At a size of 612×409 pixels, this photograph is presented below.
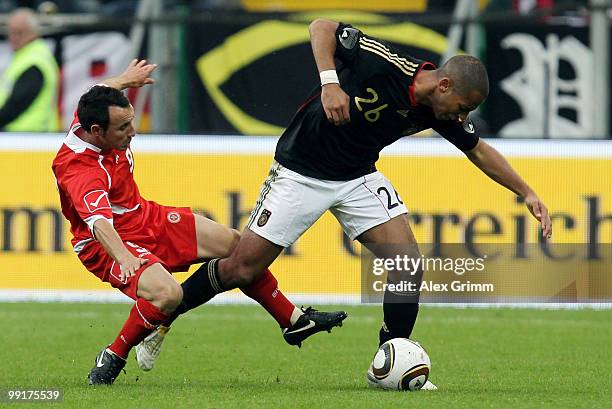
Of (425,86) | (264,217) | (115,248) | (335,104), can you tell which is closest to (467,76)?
(425,86)

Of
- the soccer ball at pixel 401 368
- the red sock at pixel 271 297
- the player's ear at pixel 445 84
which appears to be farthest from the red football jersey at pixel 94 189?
the player's ear at pixel 445 84

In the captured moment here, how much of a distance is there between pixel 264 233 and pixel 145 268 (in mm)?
665

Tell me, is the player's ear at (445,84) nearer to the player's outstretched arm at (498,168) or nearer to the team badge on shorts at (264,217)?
the player's outstretched arm at (498,168)

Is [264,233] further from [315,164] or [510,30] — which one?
[510,30]

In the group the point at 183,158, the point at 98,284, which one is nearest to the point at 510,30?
the point at 183,158

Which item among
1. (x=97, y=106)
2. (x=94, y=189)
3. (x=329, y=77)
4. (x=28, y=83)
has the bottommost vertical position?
(x=28, y=83)

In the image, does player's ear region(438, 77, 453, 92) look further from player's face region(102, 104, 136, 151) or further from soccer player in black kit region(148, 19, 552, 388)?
player's face region(102, 104, 136, 151)

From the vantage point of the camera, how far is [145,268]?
288 inches

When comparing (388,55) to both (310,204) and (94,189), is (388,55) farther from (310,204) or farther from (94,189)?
(94,189)

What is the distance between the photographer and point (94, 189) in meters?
7.20

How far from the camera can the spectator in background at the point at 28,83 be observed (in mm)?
12875

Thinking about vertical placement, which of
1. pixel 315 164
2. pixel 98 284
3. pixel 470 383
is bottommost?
pixel 98 284

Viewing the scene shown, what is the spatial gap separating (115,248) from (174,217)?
3.81ft

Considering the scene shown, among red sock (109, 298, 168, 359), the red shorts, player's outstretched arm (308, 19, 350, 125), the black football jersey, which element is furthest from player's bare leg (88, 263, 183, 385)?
player's outstretched arm (308, 19, 350, 125)
